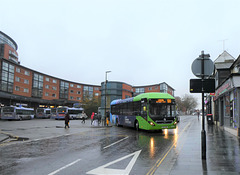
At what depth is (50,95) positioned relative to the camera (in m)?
73.4

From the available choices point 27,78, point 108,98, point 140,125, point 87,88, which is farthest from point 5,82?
point 140,125

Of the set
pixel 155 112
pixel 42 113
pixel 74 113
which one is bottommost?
pixel 42 113

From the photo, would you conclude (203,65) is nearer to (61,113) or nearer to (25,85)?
(61,113)

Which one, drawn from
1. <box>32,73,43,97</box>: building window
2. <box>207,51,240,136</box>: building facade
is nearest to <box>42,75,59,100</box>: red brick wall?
<box>32,73,43,97</box>: building window

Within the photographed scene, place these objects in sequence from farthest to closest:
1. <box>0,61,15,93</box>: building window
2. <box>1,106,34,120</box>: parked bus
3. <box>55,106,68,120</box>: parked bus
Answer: <box>0,61,15,93</box>: building window < <box>55,106,68,120</box>: parked bus < <box>1,106,34,120</box>: parked bus

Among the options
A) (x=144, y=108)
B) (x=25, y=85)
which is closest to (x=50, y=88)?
(x=25, y=85)

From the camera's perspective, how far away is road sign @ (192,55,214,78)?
23.5ft

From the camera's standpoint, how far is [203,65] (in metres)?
7.23

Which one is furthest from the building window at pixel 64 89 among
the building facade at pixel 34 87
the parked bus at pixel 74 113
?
the parked bus at pixel 74 113

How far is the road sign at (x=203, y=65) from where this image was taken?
282 inches

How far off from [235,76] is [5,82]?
5504cm

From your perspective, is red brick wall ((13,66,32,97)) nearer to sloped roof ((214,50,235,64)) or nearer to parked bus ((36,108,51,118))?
parked bus ((36,108,51,118))

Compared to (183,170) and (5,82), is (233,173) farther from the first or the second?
(5,82)

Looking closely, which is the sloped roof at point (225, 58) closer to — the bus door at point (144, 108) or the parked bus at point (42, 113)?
the bus door at point (144, 108)
